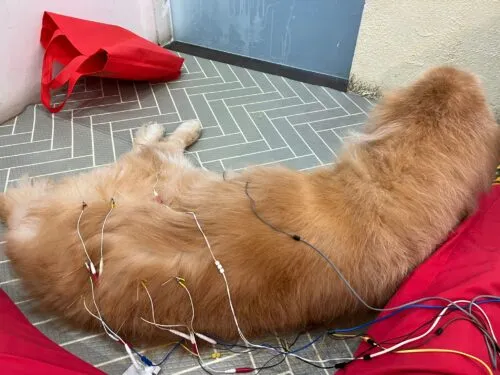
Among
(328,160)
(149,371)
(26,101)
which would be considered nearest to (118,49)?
(26,101)

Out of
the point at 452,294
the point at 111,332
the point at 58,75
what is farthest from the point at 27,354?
the point at 58,75

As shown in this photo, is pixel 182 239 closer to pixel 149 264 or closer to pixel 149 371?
pixel 149 264

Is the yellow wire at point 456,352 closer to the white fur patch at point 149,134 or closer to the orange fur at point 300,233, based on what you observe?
the orange fur at point 300,233

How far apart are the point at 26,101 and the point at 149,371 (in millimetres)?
2352

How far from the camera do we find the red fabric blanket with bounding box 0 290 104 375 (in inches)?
36.7

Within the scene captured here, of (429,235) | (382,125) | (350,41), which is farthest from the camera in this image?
(350,41)

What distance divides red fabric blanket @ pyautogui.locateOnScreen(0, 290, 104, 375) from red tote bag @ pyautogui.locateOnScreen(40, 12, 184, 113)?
183 centimetres

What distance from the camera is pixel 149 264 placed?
1.26 m

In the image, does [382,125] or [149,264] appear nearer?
[149,264]

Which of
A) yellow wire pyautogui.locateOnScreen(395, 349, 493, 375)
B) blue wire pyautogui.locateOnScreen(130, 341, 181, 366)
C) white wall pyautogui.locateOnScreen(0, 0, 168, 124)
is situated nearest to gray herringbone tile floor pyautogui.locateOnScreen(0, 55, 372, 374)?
white wall pyautogui.locateOnScreen(0, 0, 168, 124)

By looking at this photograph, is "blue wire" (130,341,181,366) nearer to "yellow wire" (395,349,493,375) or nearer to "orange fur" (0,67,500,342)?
"orange fur" (0,67,500,342)

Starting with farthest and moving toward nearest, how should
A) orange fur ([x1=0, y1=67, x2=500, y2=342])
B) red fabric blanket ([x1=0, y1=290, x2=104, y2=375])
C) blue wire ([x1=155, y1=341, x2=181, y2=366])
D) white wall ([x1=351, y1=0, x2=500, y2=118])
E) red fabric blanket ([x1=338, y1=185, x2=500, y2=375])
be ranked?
white wall ([x1=351, y1=0, x2=500, y2=118]) → blue wire ([x1=155, y1=341, x2=181, y2=366]) → orange fur ([x1=0, y1=67, x2=500, y2=342]) → red fabric blanket ([x1=338, y1=185, x2=500, y2=375]) → red fabric blanket ([x1=0, y1=290, x2=104, y2=375])

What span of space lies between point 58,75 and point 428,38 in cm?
271

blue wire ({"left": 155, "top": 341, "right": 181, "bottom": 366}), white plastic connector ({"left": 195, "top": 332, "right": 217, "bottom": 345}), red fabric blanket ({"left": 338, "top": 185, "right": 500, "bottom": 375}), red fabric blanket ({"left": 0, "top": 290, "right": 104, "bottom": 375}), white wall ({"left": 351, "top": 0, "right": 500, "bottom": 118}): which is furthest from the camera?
white wall ({"left": 351, "top": 0, "right": 500, "bottom": 118})
